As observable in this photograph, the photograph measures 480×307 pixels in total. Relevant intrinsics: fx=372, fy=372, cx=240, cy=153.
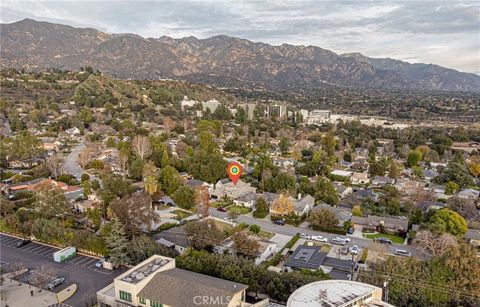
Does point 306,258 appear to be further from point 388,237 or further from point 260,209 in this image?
point 260,209

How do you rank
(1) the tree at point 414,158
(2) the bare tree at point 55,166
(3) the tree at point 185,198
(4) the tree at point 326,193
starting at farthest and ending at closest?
(1) the tree at point 414,158 < (2) the bare tree at point 55,166 < (4) the tree at point 326,193 < (3) the tree at point 185,198

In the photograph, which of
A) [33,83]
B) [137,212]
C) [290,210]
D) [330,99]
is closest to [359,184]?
[290,210]

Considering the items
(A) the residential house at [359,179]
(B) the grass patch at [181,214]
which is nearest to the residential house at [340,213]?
(B) the grass patch at [181,214]

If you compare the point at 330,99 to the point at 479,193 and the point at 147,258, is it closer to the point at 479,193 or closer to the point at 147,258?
the point at 479,193

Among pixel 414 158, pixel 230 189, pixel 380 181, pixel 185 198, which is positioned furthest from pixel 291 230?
pixel 414 158

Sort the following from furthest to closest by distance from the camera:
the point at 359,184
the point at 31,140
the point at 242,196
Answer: the point at 31,140 → the point at 359,184 → the point at 242,196

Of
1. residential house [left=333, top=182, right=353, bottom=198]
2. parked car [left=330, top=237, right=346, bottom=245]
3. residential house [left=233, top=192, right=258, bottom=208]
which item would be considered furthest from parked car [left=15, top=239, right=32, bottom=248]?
residential house [left=333, top=182, right=353, bottom=198]

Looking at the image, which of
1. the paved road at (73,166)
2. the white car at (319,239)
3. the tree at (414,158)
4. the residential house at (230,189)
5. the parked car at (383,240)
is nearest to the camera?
the parked car at (383,240)

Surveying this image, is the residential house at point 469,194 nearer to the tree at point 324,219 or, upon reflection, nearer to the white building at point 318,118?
the tree at point 324,219
